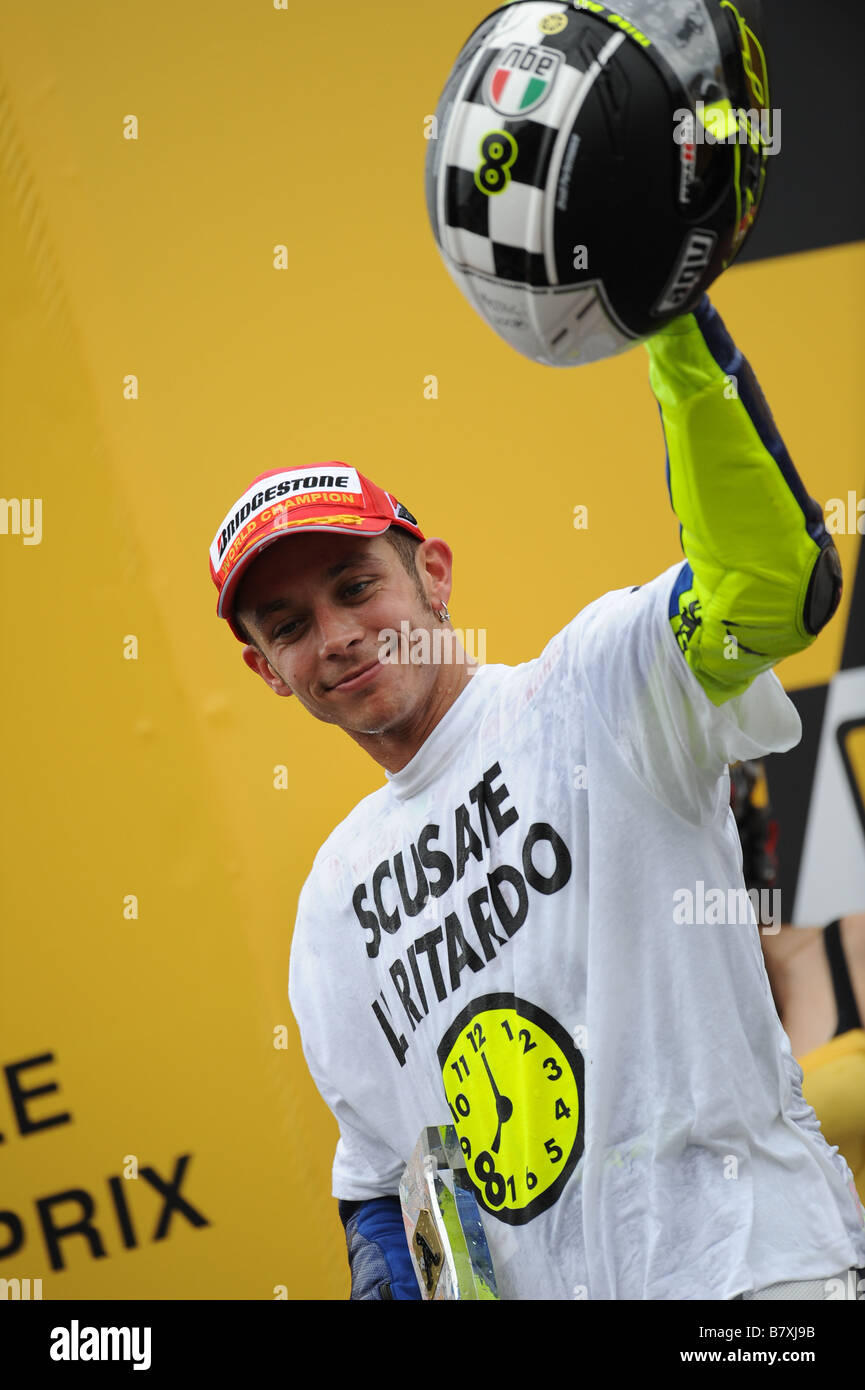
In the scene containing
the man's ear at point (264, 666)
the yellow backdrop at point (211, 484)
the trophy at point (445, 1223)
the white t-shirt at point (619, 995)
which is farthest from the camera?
the yellow backdrop at point (211, 484)

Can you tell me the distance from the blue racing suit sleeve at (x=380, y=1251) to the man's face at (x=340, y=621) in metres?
0.61

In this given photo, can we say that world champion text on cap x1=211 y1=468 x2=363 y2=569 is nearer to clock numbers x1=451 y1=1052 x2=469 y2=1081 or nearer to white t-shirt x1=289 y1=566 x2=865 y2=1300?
white t-shirt x1=289 y1=566 x2=865 y2=1300

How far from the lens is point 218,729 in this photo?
2.03m

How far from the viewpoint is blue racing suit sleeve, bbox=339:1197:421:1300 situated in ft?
4.71

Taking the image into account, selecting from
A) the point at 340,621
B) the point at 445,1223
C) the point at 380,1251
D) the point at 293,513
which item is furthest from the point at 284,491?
the point at 380,1251

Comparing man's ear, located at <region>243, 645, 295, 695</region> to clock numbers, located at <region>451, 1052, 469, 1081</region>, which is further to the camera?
man's ear, located at <region>243, 645, 295, 695</region>

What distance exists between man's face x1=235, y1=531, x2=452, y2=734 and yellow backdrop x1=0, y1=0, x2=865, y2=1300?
27.9 inches

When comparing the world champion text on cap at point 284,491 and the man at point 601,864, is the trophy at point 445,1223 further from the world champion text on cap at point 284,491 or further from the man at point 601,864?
the world champion text on cap at point 284,491

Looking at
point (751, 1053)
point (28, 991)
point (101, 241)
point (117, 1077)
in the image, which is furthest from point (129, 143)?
point (751, 1053)

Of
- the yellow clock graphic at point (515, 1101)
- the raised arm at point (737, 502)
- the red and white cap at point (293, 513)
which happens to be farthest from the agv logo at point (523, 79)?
the yellow clock graphic at point (515, 1101)

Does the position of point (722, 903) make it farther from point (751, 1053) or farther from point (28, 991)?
point (28, 991)

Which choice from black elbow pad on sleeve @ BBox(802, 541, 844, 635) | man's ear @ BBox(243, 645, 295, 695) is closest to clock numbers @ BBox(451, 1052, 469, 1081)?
man's ear @ BBox(243, 645, 295, 695)

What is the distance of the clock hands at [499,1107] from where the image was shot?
1.16m

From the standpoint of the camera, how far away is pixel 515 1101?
45.4 inches
